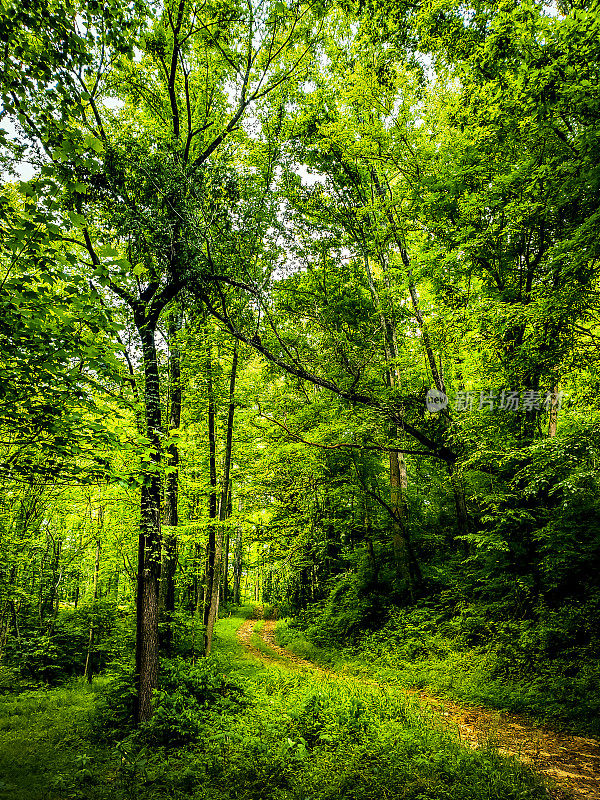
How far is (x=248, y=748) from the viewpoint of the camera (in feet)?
19.2

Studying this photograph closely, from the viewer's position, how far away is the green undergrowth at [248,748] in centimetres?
449

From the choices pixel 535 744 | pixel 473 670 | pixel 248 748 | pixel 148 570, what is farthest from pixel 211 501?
pixel 535 744

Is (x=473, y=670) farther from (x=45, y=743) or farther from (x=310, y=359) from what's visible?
(x=45, y=743)

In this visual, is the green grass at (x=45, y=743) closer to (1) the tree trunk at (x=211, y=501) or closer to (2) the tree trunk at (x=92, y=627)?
(2) the tree trunk at (x=92, y=627)

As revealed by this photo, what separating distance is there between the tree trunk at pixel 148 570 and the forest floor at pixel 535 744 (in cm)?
534

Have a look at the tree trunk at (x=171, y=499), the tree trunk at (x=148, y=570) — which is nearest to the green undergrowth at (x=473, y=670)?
the tree trunk at (x=171, y=499)

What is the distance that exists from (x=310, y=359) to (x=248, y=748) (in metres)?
7.00

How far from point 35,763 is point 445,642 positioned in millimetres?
8563

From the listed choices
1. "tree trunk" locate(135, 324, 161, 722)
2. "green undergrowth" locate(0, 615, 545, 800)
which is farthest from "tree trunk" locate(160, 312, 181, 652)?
"green undergrowth" locate(0, 615, 545, 800)

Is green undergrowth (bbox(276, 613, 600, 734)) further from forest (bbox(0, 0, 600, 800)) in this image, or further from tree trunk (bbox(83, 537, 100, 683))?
tree trunk (bbox(83, 537, 100, 683))

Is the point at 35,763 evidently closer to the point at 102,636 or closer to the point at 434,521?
the point at 102,636

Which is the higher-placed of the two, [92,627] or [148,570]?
[148,570]

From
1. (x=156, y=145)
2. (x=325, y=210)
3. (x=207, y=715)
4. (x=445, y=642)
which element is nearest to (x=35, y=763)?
(x=207, y=715)

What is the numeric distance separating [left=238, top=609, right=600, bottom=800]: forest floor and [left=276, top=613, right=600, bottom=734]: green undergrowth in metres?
0.27
